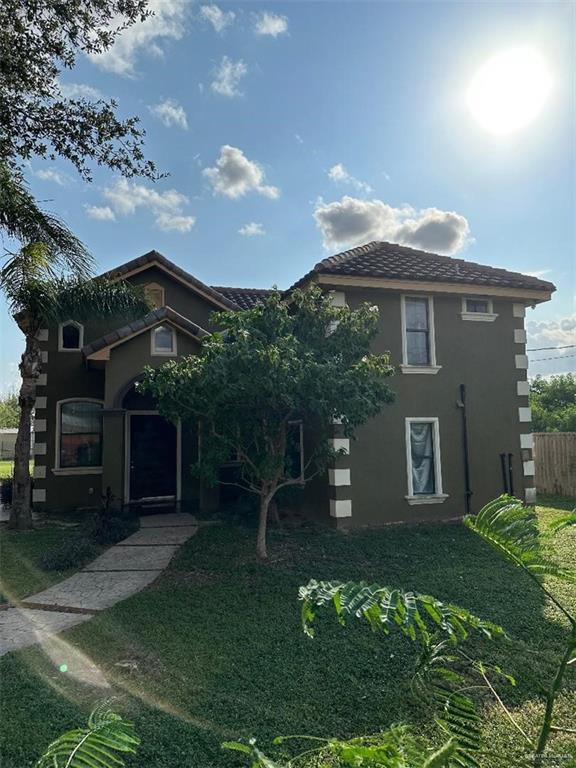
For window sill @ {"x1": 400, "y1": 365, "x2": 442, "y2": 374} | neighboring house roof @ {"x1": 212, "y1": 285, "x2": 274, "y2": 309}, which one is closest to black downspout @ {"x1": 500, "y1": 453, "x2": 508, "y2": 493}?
window sill @ {"x1": 400, "y1": 365, "x2": 442, "y2": 374}

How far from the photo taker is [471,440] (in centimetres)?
1098

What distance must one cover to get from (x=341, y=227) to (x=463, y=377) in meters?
10.8

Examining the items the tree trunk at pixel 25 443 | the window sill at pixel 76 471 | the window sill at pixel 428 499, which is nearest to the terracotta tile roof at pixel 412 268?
the window sill at pixel 428 499

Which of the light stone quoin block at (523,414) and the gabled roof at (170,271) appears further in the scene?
the gabled roof at (170,271)

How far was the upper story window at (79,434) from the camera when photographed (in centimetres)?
1299

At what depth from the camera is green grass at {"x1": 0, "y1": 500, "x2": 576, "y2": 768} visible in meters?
3.51

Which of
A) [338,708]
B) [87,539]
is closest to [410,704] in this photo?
[338,708]

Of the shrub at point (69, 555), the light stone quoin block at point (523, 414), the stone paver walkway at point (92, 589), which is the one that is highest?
the light stone quoin block at point (523, 414)

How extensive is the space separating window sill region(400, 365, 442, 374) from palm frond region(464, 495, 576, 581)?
29.3 ft

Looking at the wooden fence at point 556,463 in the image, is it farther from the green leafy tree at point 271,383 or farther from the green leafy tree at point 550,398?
the green leafy tree at point 271,383

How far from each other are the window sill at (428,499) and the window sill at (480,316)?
4.13m

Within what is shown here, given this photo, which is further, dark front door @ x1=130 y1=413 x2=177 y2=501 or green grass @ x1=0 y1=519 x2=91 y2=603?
dark front door @ x1=130 y1=413 x2=177 y2=501

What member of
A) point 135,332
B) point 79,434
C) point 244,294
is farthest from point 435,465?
point 79,434

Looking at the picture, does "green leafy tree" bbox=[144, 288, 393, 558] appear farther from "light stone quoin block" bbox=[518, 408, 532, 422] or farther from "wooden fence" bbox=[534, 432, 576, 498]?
"wooden fence" bbox=[534, 432, 576, 498]
